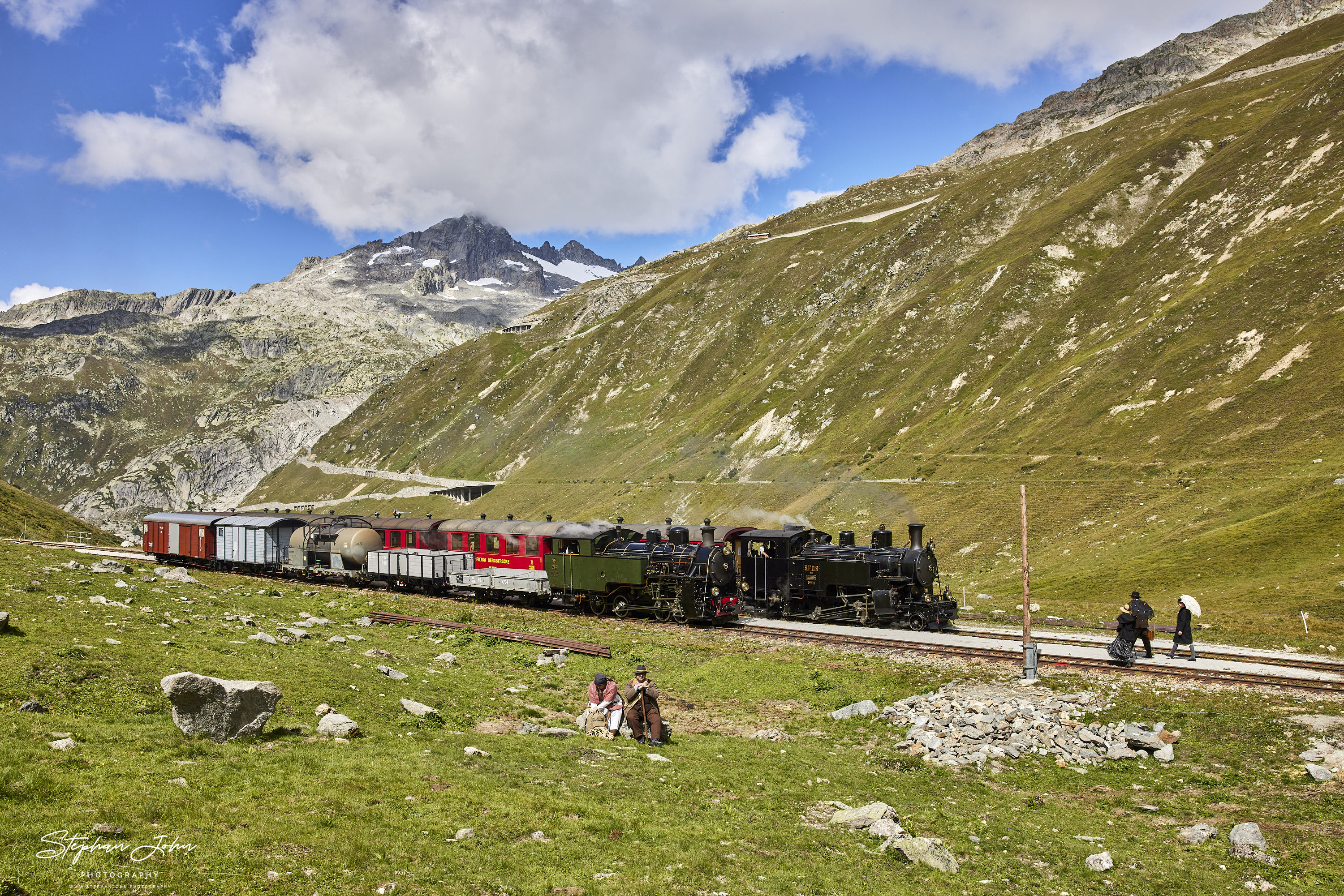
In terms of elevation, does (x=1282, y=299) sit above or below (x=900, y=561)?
above

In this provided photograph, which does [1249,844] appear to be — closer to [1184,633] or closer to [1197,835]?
[1197,835]

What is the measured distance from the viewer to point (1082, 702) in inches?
851

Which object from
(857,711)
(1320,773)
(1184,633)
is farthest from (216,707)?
(1184,633)

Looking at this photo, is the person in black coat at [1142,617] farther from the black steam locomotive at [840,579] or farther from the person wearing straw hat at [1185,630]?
the black steam locomotive at [840,579]

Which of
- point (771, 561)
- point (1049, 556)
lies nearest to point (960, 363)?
point (1049, 556)

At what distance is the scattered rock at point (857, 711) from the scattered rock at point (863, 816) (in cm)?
812

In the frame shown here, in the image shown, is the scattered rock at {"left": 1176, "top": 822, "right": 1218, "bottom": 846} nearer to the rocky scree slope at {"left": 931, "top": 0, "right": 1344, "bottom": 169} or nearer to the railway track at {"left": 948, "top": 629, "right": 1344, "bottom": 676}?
the railway track at {"left": 948, "top": 629, "right": 1344, "bottom": 676}

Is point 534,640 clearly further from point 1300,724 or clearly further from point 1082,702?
point 1300,724

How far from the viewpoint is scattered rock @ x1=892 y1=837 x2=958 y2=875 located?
42.5 feet

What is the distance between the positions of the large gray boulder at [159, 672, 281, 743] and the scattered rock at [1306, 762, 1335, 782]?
69.5 feet

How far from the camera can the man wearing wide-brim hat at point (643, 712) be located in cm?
Result: 1900

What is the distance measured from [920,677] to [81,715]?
2189 centimetres

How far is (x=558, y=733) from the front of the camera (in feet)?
62.4

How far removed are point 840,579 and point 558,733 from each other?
21811 mm
